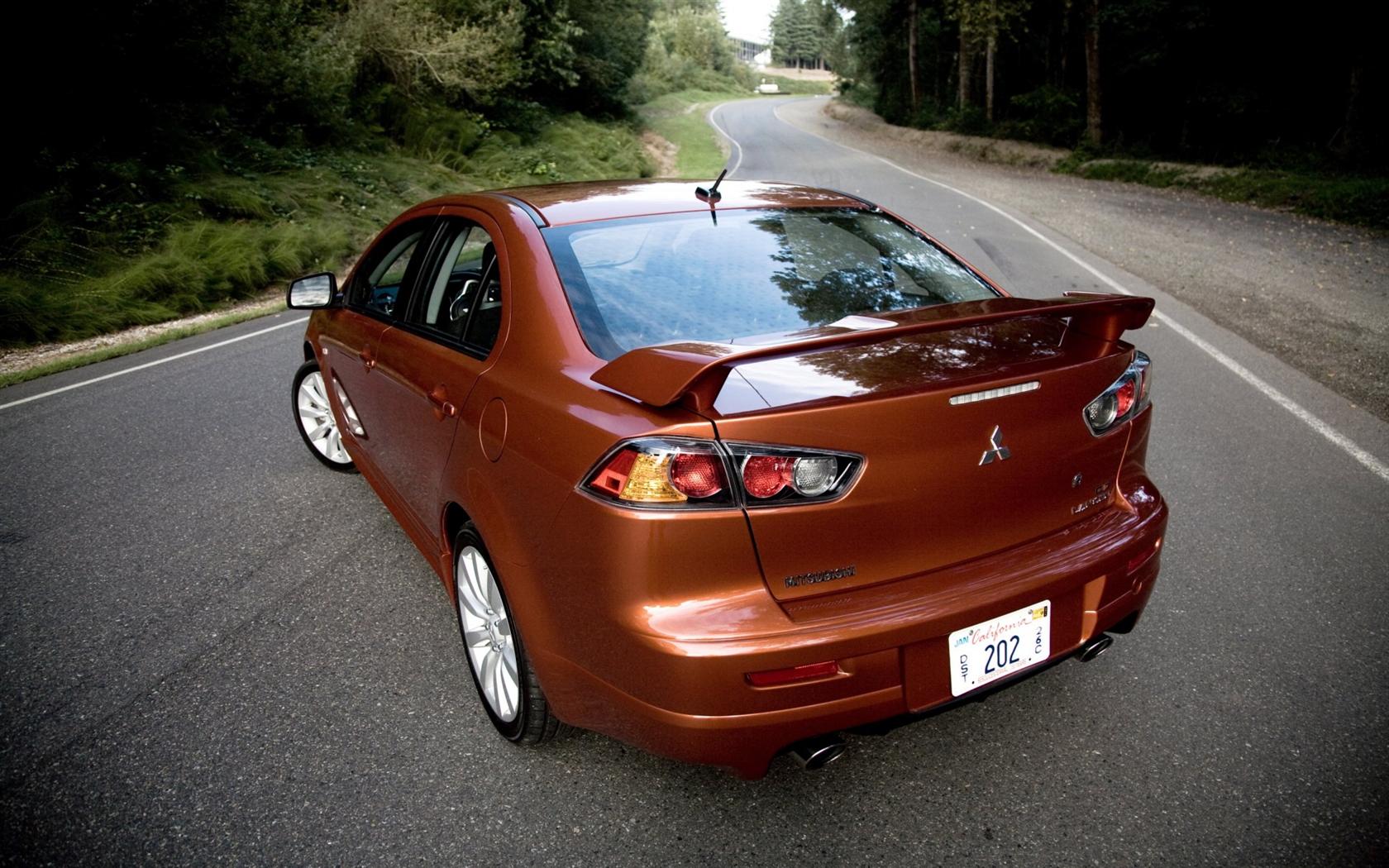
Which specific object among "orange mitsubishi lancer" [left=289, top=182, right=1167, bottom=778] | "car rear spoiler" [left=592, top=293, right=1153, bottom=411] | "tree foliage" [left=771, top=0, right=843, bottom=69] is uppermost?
"tree foliage" [left=771, top=0, right=843, bottom=69]

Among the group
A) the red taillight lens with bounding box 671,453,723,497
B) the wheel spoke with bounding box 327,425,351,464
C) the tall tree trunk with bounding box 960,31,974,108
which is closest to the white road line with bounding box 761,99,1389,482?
the red taillight lens with bounding box 671,453,723,497

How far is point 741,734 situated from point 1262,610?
237 centimetres

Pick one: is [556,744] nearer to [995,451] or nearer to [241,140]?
[995,451]

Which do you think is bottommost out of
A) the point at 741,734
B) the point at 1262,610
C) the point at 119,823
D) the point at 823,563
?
the point at 1262,610

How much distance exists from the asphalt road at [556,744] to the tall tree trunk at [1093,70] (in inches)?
954

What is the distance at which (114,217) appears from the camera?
1165cm

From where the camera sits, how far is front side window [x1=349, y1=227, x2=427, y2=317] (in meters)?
3.62

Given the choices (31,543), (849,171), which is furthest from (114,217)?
(849,171)

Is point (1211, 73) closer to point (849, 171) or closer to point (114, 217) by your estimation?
point (849, 171)

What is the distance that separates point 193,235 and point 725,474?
12290 mm

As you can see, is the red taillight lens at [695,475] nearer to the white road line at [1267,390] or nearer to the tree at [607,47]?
the white road line at [1267,390]

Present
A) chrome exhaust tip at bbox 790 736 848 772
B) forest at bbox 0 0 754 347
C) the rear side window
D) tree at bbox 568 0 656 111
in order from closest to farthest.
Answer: chrome exhaust tip at bbox 790 736 848 772 < the rear side window < forest at bbox 0 0 754 347 < tree at bbox 568 0 656 111

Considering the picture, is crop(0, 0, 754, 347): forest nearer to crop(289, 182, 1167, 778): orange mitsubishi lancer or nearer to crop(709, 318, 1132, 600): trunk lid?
crop(289, 182, 1167, 778): orange mitsubishi lancer

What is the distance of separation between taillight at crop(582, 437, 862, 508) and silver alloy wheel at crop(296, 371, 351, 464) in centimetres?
327
